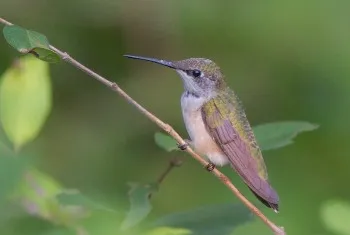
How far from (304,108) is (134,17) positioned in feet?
4.14

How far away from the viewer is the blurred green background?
4383mm

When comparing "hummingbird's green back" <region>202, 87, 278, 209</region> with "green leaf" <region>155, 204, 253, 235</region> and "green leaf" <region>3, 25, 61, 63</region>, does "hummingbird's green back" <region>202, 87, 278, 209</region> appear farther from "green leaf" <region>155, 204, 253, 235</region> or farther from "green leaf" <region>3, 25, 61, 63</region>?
"green leaf" <region>3, 25, 61, 63</region>

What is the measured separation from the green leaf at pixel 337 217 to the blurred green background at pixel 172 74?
1.71 metres

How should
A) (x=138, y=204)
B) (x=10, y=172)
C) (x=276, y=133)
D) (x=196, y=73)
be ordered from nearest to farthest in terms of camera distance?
1. (x=10, y=172)
2. (x=138, y=204)
3. (x=276, y=133)
4. (x=196, y=73)

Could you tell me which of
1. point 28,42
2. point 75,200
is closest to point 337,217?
point 75,200

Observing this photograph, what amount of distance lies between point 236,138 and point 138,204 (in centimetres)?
55

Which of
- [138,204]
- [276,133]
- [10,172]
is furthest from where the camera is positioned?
[276,133]

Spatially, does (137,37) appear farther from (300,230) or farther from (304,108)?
(300,230)

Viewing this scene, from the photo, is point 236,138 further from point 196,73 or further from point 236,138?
point 196,73

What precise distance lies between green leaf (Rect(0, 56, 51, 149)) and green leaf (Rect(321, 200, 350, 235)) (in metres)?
0.94

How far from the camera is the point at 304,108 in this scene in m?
4.83

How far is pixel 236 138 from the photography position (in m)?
2.59

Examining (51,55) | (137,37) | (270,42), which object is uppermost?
(137,37)

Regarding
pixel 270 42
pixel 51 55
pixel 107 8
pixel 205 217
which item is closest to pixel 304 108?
pixel 270 42
